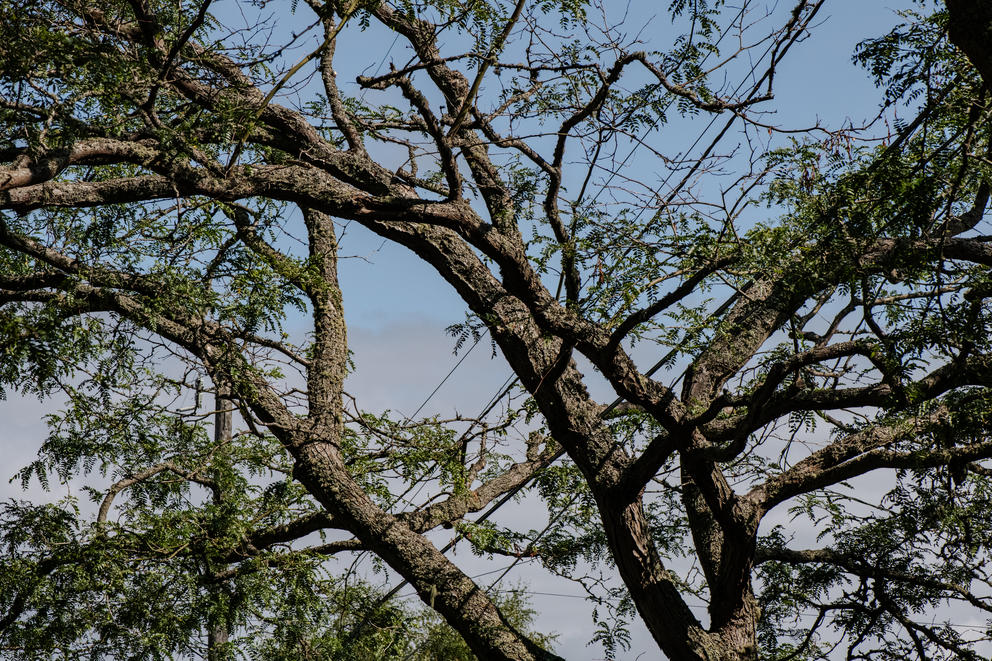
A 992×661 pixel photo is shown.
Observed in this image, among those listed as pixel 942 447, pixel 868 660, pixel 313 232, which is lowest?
pixel 868 660

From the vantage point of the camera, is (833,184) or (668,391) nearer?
(833,184)

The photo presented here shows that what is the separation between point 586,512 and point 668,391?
169cm

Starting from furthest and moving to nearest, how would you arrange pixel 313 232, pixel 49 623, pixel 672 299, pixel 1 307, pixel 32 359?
pixel 313 232, pixel 49 623, pixel 1 307, pixel 32 359, pixel 672 299

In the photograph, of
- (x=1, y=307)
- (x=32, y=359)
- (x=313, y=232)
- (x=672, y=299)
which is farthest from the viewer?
(x=313, y=232)

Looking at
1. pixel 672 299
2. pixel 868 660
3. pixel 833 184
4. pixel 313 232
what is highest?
pixel 313 232

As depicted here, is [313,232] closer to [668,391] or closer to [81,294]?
[81,294]

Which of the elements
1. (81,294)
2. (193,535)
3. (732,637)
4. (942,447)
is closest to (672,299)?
(942,447)

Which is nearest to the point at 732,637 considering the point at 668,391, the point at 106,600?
the point at 668,391

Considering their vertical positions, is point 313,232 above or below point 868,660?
above

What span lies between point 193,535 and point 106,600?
0.75 metres

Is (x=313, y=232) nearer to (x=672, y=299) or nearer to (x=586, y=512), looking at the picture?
(x=586, y=512)

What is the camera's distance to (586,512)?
22.1 ft

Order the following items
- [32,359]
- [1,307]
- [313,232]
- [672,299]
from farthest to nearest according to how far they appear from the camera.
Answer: [313,232]
[1,307]
[32,359]
[672,299]

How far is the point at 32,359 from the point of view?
5.20 metres
